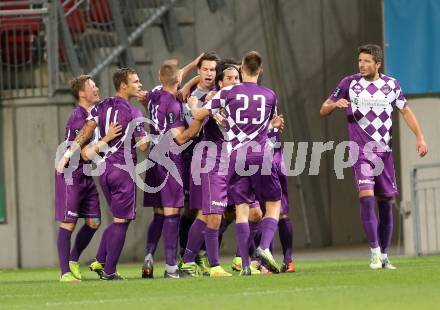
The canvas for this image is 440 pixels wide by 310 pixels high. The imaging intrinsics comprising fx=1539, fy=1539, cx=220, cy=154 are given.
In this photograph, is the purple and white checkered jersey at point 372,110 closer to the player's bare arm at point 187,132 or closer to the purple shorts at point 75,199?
the player's bare arm at point 187,132

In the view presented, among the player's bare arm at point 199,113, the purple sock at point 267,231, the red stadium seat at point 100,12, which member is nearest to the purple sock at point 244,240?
the purple sock at point 267,231

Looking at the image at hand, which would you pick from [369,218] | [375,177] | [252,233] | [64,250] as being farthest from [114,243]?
[375,177]

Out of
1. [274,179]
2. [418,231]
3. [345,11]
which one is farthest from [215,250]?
[345,11]

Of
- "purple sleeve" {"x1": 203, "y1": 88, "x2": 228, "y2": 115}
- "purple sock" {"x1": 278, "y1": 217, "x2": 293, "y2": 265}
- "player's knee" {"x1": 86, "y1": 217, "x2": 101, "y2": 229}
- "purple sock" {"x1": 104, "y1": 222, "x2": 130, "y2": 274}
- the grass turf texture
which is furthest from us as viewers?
"purple sock" {"x1": 278, "y1": 217, "x2": 293, "y2": 265}

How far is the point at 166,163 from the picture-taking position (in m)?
14.5

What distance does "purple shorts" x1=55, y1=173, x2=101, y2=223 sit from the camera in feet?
47.4

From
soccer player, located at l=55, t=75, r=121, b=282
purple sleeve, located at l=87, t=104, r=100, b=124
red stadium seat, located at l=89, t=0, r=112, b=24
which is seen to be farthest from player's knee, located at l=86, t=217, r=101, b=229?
red stadium seat, located at l=89, t=0, r=112, b=24

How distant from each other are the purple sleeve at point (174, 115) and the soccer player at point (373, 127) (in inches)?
53.4

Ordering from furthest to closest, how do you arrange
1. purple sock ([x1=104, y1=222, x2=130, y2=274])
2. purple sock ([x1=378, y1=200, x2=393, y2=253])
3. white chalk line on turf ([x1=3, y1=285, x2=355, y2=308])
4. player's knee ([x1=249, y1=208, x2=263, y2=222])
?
player's knee ([x1=249, y1=208, x2=263, y2=222]), purple sock ([x1=378, y1=200, x2=393, y2=253]), purple sock ([x1=104, y1=222, x2=130, y2=274]), white chalk line on turf ([x1=3, y1=285, x2=355, y2=308])

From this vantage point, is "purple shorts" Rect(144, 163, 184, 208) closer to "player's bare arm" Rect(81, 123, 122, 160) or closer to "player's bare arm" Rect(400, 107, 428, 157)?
"player's bare arm" Rect(81, 123, 122, 160)

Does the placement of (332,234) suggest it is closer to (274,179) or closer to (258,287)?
(274,179)

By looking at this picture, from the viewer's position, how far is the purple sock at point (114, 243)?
46.2 ft

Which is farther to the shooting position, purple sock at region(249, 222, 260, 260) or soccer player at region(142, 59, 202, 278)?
purple sock at region(249, 222, 260, 260)

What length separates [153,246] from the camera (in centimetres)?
1478
